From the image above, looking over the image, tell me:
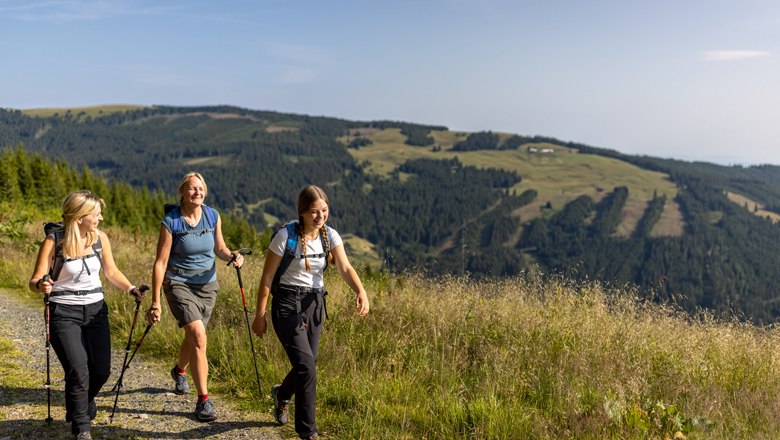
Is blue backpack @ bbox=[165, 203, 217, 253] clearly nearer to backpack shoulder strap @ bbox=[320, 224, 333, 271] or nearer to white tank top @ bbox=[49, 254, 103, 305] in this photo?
white tank top @ bbox=[49, 254, 103, 305]

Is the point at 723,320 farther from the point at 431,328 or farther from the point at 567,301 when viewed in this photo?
the point at 431,328

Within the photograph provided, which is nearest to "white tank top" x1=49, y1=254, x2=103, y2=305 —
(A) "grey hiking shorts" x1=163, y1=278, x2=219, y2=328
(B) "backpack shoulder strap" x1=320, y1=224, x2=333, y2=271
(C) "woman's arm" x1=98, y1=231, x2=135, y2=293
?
(C) "woman's arm" x1=98, y1=231, x2=135, y2=293

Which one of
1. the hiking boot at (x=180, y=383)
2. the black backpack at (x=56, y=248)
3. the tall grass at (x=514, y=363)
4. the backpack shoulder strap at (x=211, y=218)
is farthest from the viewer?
the hiking boot at (x=180, y=383)

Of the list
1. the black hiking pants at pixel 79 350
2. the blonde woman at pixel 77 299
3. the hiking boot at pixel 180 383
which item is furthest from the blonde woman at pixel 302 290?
the hiking boot at pixel 180 383

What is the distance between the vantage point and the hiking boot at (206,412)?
14.8 feet

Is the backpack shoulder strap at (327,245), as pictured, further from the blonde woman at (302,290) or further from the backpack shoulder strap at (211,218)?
the backpack shoulder strap at (211,218)

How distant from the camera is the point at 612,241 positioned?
197 m

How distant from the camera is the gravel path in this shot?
168 inches

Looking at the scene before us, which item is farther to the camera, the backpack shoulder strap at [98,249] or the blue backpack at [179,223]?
the blue backpack at [179,223]

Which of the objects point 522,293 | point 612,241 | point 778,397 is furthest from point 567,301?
point 612,241

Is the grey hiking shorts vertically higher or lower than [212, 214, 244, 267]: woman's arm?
lower

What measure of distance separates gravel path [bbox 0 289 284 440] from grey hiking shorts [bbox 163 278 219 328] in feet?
2.73

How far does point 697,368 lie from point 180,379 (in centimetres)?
508

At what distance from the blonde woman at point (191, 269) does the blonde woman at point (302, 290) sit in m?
0.76
